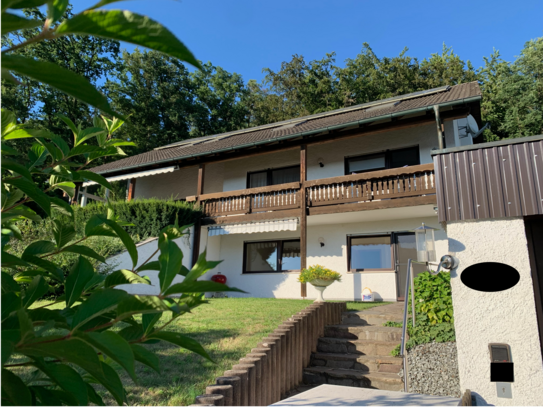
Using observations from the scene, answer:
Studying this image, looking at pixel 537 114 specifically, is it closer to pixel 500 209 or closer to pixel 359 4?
pixel 359 4

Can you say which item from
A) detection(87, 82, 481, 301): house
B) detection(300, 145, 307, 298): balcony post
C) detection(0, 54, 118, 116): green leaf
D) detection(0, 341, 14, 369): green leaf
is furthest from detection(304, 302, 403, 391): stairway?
detection(0, 54, 118, 116): green leaf

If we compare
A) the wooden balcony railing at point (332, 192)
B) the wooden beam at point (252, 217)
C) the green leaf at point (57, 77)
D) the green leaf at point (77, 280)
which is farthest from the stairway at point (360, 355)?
the green leaf at point (57, 77)

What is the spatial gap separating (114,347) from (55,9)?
1.62 ft

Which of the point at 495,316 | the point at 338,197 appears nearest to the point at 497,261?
the point at 495,316

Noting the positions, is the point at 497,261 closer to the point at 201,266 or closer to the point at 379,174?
the point at 201,266

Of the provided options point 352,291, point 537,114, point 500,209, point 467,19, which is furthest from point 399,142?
point 467,19

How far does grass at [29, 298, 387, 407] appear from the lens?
14.6 feet

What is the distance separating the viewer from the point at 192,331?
6988mm

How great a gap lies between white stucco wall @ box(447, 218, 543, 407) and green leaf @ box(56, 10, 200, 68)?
5.55 m

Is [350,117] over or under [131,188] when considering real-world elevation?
over

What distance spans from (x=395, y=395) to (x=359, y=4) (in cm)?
2956

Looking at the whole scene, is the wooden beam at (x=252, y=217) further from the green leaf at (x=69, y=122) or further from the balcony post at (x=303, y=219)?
the green leaf at (x=69, y=122)

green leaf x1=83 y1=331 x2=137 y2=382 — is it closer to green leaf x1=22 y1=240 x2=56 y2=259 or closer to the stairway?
green leaf x1=22 y1=240 x2=56 y2=259

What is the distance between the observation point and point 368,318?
28.6 ft
